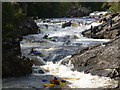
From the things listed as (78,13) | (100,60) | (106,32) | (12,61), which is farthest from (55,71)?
(78,13)

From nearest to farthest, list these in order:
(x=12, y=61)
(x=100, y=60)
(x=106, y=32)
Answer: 1. (x=12, y=61)
2. (x=100, y=60)
3. (x=106, y=32)

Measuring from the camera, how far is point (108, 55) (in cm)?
2106

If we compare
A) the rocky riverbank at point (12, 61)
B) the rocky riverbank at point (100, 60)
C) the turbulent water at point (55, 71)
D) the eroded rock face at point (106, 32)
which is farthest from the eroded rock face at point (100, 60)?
the eroded rock face at point (106, 32)

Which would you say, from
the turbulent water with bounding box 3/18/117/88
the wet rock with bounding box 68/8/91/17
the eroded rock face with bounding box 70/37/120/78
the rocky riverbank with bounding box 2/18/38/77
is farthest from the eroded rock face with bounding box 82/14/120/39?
the wet rock with bounding box 68/8/91/17

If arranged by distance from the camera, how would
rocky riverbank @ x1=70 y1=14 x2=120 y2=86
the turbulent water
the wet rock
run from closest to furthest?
the turbulent water
rocky riverbank @ x1=70 y1=14 x2=120 y2=86
the wet rock

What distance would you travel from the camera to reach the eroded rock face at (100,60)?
19322 millimetres

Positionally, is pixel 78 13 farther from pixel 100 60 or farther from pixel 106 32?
pixel 100 60

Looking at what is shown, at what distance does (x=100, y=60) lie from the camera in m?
21.1

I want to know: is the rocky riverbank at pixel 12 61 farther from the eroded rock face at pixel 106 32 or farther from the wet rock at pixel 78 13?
the wet rock at pixel 78 13

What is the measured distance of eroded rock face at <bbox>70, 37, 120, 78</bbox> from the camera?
19322 millimetres

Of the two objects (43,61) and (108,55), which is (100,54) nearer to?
(108,55)

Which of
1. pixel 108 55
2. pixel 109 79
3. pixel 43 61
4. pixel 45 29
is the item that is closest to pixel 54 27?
pixel 45 29

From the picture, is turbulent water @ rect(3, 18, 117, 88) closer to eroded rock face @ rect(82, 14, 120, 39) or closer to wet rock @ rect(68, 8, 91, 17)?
eroded rock face @ rect(82, 14, 120, 39)

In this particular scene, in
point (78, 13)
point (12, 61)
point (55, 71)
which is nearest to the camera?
point (12, 61)
